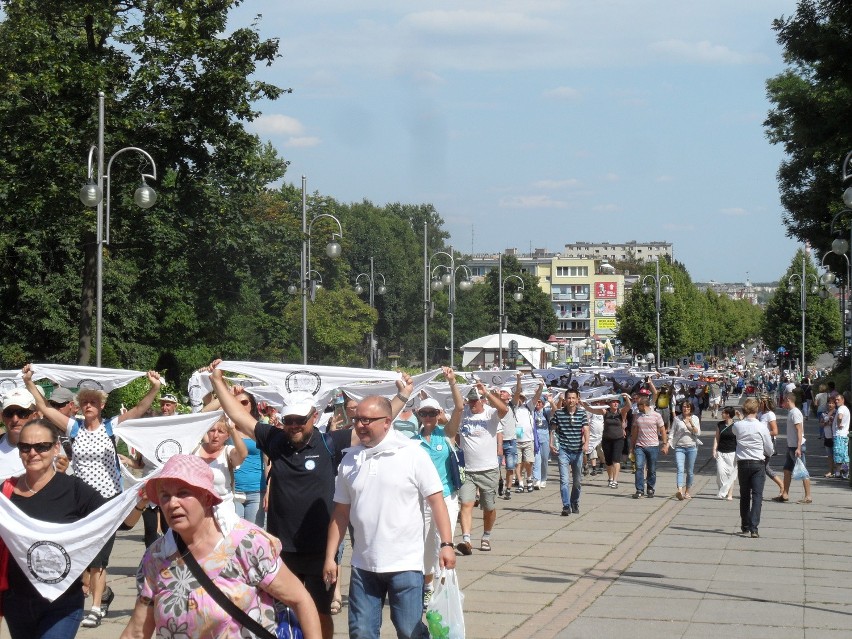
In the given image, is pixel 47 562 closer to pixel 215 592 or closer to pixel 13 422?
pixel 215 592

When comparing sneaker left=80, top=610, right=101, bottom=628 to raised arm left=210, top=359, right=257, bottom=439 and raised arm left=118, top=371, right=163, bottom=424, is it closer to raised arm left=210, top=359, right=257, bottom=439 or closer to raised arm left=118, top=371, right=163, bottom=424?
raised arm left=118, top=371, right=163, bottom=424

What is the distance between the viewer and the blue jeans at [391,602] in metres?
6.91

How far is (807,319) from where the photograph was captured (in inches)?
4040

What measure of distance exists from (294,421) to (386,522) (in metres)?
1.12

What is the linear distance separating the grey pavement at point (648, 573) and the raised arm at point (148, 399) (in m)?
1.63

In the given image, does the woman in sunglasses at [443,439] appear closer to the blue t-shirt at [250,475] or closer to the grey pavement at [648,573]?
the grey pavement at [648,573]

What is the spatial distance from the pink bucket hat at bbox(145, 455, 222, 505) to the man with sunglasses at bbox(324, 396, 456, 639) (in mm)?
2440

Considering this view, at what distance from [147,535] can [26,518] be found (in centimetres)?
514

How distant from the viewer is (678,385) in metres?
48.4

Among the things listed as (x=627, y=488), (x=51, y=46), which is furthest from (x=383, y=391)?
(x=51, y=46)

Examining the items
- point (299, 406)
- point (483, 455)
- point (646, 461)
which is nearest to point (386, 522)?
point (299, 406)

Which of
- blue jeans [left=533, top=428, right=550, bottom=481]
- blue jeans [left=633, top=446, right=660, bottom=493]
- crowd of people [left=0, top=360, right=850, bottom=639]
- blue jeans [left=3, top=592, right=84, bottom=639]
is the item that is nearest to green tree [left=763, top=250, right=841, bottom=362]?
blue jeans [left=533, top=428, right=550, bottom=481]

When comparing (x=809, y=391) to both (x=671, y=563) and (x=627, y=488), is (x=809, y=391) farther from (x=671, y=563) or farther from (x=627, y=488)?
(x=671, y=563)

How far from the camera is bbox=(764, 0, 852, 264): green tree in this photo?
101 ft
